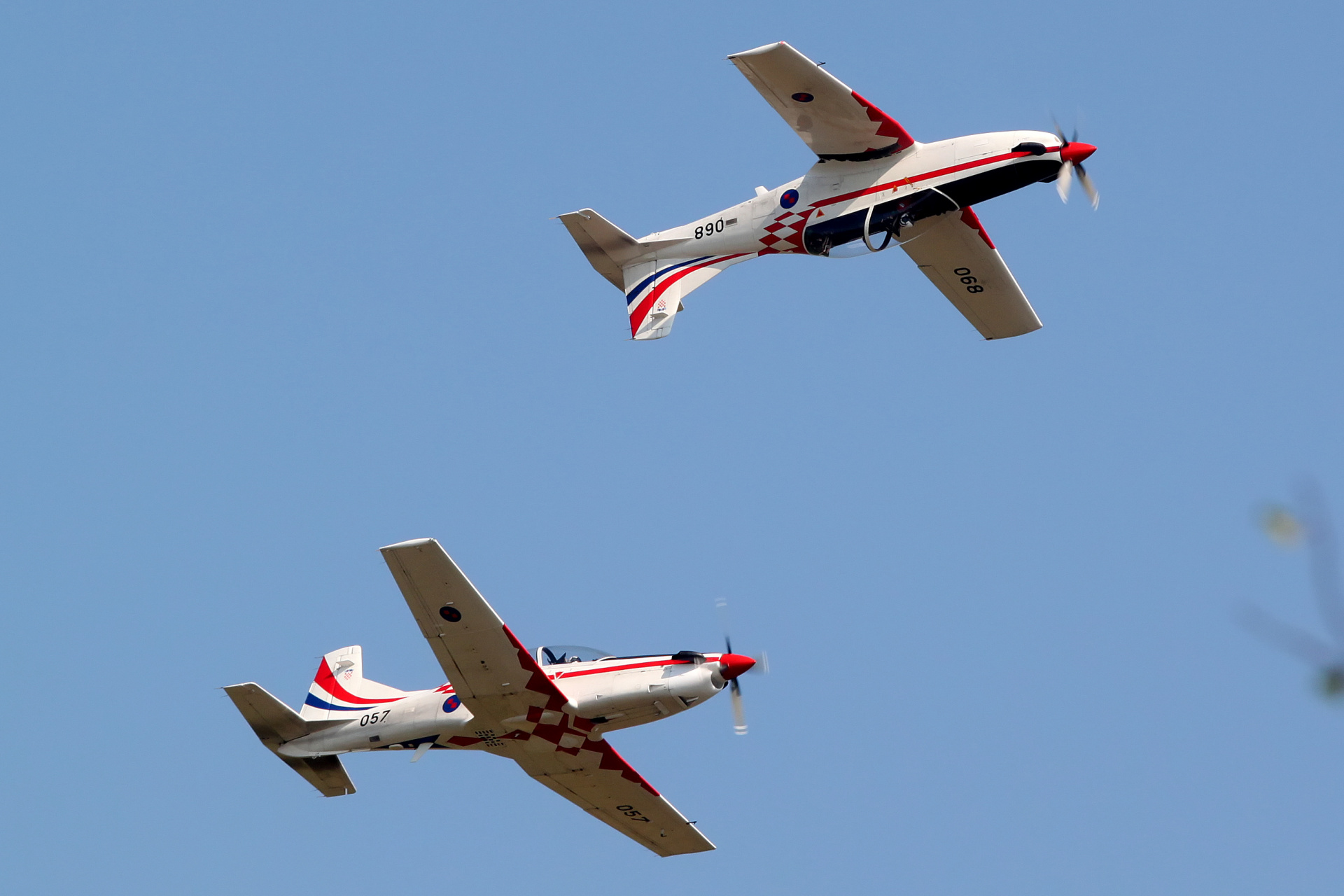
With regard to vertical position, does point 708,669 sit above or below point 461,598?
below

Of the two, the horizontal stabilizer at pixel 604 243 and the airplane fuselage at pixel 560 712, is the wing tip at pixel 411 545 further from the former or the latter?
the horizontal stabilizer at pixel 604 243

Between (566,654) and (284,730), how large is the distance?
6073 mm

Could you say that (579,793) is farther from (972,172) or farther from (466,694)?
(972,172)

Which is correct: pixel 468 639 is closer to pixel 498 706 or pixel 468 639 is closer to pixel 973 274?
pixel 498 706

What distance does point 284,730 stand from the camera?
25.1m

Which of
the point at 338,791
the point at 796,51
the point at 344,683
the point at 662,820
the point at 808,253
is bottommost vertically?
the point at 662,820

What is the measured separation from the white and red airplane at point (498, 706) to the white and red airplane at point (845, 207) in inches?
287

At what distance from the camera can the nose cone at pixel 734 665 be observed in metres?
21.0

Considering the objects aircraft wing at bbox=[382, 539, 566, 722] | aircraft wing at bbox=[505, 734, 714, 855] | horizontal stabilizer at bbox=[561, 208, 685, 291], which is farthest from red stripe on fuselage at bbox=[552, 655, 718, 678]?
horizontal stabilizer at bbox=[561, 208, 685, 291]

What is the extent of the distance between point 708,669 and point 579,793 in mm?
5438

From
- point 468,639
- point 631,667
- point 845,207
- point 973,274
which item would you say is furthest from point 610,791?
point 973,274

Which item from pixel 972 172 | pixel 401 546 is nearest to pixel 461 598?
pixel 401 546

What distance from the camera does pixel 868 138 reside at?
23781 millimetres

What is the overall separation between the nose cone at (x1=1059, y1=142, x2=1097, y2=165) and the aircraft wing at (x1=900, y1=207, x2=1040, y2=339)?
8.92 ft
